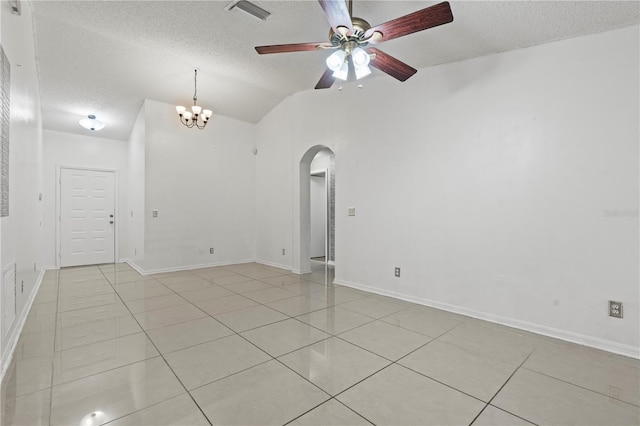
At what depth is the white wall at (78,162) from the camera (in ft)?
20.1

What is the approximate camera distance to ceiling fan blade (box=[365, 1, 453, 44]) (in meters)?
2.03

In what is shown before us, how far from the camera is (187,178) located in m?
5.76

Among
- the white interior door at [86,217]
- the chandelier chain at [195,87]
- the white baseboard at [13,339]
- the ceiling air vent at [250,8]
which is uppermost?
the chandelier chain at [195,87]

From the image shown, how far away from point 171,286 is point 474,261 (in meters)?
4.16

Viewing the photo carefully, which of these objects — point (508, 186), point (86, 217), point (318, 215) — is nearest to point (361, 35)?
point (508, 186)

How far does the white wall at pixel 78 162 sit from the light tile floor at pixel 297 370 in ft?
11.7

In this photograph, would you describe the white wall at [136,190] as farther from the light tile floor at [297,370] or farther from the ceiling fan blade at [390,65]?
the ceiling fan blade at [390,65]

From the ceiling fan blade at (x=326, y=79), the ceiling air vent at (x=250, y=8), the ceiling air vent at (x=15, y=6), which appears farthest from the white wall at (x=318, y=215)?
the ceiling air vent at (x=15, y=6)

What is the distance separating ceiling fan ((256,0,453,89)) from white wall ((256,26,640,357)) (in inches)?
41.2

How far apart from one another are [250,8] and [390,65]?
58.2 inches

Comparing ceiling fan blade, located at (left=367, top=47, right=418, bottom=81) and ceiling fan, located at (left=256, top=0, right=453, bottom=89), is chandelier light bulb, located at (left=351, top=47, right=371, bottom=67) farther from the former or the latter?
ceiling fan blade, located at (left=367, top=47, right=418, bottom=81)

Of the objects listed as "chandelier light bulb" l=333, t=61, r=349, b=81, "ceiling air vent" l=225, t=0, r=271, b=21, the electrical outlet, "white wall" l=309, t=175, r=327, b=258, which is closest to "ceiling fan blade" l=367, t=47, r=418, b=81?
"chandelier light bulb" l=333, t=61, r=349, b=81

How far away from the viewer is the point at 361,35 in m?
2.44

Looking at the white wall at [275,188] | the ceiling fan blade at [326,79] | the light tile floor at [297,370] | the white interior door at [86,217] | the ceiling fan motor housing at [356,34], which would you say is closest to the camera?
the light tile floor at [297,370]
